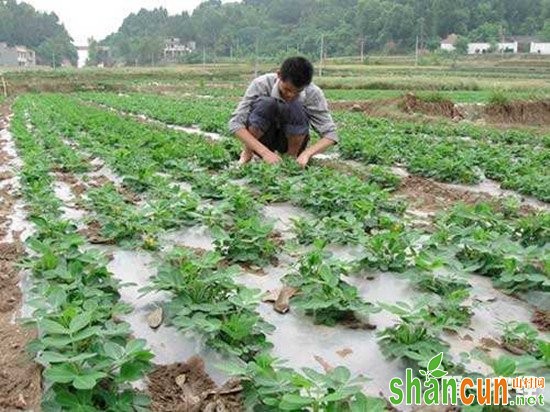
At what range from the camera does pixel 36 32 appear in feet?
393

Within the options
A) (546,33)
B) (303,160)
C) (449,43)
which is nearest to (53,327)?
(303,160)

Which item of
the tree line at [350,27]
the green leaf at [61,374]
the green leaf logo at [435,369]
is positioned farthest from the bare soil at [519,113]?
the tree line at [350,27]

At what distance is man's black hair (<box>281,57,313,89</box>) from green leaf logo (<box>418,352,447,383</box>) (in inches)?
139

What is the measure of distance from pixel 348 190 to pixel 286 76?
4.66 feet

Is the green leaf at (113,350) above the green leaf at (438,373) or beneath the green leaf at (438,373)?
above

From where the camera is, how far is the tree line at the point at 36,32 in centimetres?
10791

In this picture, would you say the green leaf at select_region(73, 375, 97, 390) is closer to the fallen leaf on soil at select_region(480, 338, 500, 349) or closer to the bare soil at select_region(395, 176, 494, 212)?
the fallen leaf on soil at select_region(480, 338, 500, 349)

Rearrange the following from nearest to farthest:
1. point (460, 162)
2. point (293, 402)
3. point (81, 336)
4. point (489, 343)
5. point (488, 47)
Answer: point (293, 402) < point (81, 336) < point (489, 343) < point (460, 162) < point (488, 47)

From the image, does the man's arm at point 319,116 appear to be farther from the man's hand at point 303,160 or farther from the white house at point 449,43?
the white house at point 449,43

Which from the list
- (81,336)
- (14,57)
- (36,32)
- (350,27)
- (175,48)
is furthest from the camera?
(36,32)

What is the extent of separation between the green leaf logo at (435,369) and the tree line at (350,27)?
7662 centimetres

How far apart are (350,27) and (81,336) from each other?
9742 centimetres

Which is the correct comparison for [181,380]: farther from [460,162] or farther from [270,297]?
[460,162]

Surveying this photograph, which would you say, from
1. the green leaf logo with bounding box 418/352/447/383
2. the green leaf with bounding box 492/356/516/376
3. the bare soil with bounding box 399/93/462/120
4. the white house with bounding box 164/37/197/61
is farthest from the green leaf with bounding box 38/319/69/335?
the white house with bounding box 164/37/197/61
